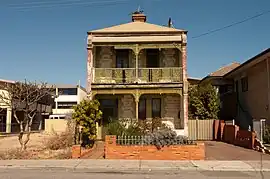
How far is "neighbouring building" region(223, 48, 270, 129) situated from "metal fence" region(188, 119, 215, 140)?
2511 mm

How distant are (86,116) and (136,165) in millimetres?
4857

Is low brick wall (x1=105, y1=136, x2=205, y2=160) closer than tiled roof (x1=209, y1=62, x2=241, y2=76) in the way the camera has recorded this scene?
Yes

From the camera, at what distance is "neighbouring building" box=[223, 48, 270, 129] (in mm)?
21547

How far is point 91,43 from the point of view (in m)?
23.1

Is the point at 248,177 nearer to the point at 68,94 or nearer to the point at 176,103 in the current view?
Result: the point at 176,103

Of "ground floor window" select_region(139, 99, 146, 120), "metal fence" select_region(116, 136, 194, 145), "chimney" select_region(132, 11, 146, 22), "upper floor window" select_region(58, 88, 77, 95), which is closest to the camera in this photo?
"metal fence" select_region(116, 136, 194, 145)

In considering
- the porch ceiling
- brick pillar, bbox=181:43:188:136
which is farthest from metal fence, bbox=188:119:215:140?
the porch ceiling

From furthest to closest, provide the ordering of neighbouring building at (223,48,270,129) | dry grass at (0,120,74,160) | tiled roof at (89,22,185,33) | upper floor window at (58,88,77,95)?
upper floor window at (58,88,77,95) < tiled roof at (89,22,185,33) < neighbouring building at (223,48,270,129) < dry grass at (0,120,74,160)

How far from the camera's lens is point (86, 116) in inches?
682

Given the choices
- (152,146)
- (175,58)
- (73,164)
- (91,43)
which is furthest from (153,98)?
(73,164)

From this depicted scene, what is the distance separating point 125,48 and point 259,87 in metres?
9.06

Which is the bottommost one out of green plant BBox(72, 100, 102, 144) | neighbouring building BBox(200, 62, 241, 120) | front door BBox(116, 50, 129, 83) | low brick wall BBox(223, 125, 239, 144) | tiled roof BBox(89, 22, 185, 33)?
low brick wall BBox(223, 125, 239, 144)

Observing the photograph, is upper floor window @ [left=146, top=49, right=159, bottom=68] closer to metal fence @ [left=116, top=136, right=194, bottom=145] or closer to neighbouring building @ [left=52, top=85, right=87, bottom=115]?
metal fence @ [left=116, top=136, right=194, bottom=145]

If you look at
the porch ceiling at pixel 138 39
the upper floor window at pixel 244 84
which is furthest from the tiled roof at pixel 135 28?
the upper floor window at pixel 244 84
